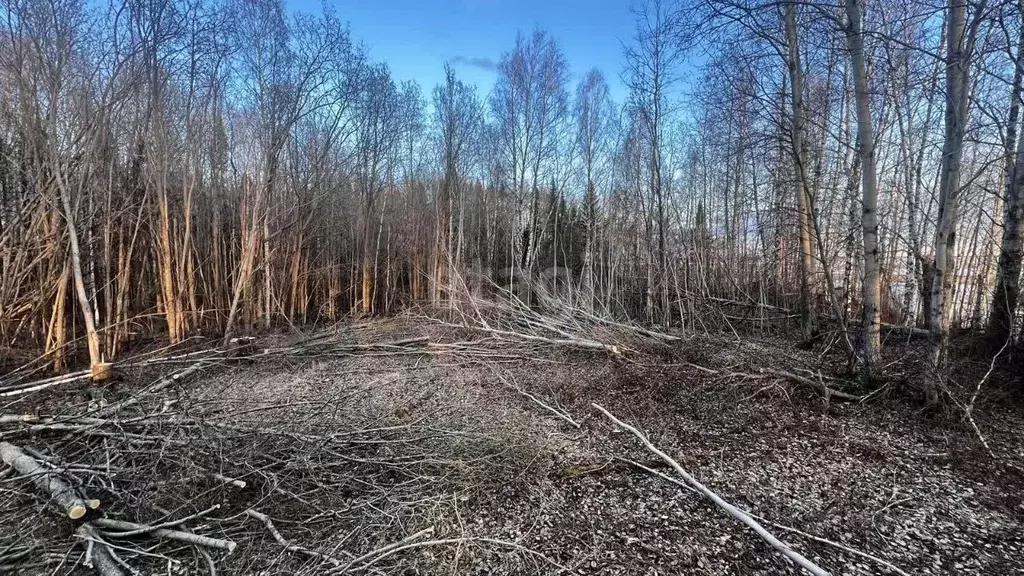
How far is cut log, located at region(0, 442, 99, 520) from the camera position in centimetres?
233

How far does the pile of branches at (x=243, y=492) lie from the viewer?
2107 millimetres

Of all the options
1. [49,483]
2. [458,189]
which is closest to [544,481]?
[49,483]

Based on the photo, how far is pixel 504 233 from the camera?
2114cm

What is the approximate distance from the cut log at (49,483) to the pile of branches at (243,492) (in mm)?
11

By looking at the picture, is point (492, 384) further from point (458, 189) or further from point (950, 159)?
point (458, 189)

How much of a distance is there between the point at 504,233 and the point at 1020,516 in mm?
19663

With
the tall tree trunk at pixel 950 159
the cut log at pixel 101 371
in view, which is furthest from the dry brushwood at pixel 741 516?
the cut log at pixel 101 371

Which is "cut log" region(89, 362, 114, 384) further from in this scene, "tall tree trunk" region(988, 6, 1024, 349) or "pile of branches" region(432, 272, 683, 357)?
"tall tree trunk" region(988, 6, 1024, 349)

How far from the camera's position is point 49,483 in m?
2.54

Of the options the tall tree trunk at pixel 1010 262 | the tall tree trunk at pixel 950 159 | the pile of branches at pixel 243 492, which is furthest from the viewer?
the tall tree trunk at pixel 1010 262

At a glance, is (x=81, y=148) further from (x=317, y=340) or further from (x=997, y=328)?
(x=997, y=328)

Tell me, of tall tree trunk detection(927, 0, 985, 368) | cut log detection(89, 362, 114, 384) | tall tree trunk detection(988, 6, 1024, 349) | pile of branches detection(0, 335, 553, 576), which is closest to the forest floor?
pile of branches detection(0, 335, 553, 576)

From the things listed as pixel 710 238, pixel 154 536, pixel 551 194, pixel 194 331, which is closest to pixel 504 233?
pixel 551 194

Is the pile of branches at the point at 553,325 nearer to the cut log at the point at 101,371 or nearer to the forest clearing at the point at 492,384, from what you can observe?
the forest clearing at the point at 492,384
